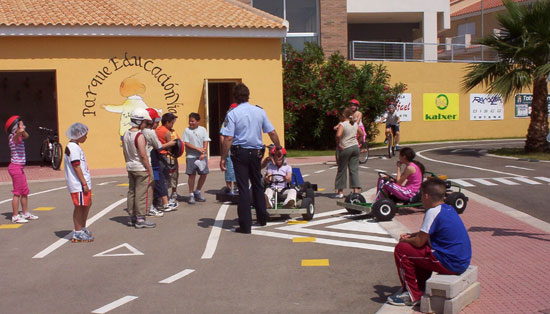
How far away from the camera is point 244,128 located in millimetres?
9078

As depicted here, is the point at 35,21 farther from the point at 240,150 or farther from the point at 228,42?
the point at 240,150

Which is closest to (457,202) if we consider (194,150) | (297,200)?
(297,200)

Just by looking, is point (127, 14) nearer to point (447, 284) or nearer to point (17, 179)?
point (17, 179)

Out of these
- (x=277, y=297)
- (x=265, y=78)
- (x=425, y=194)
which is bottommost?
(x=277, y=297)

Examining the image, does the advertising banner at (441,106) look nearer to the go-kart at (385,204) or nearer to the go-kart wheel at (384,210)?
the go-kart at (385,204)

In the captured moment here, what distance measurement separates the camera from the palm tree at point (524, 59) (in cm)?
2122

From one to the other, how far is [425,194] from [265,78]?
604 inches

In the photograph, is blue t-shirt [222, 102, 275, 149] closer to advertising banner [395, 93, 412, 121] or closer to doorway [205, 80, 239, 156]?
doorway [205, 80, 239, 156]

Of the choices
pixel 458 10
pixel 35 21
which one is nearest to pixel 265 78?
pixel 35 21

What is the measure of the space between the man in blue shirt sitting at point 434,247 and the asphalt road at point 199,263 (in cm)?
39

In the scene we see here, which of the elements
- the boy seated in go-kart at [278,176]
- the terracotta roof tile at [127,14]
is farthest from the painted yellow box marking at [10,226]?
the terracotta roof tile at [127,14]

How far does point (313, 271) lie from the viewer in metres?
7.07

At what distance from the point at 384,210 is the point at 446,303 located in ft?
14.8

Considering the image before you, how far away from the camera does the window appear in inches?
1201
